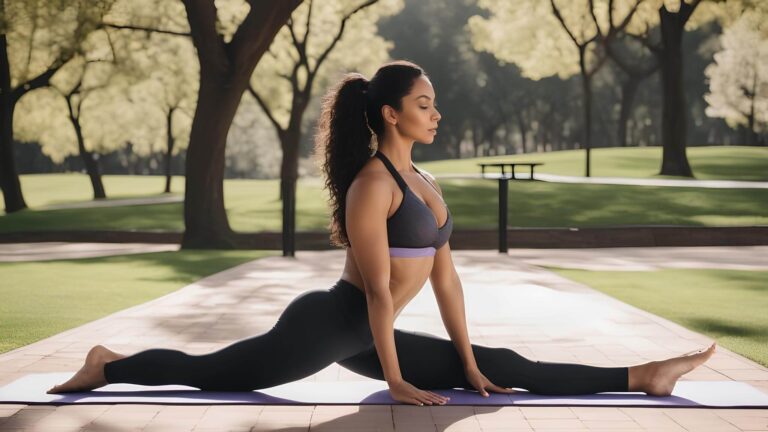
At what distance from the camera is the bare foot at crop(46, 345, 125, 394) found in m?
5.39

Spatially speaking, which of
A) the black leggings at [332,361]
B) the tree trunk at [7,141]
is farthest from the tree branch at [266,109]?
the black leggings at [332,361]

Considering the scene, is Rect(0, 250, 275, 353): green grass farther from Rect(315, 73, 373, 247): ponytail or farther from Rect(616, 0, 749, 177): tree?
Rect(616, 0, 749, 177): tree

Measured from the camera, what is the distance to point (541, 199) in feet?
86.1

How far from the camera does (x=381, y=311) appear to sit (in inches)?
187

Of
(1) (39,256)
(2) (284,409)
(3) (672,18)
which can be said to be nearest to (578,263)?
(1) (39,256)

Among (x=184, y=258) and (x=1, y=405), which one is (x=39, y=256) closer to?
(x=184, y=258)

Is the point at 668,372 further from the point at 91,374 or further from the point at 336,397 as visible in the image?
the point at 91,374

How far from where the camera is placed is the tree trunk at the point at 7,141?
31.2m

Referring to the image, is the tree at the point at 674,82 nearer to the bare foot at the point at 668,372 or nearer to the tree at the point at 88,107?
the tree at the point at 88,107

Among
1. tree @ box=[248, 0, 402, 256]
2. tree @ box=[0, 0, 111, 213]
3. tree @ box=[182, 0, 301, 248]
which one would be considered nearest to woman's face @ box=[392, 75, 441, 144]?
tree @ box=[182, 0, 301, 248]

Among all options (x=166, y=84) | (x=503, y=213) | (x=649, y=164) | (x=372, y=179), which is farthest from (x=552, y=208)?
(x=372, y=179)

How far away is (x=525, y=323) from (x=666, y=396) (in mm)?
3231

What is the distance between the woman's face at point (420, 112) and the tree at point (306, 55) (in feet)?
82.9

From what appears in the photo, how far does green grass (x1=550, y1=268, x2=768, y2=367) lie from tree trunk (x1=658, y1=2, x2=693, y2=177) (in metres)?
17.9
